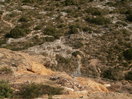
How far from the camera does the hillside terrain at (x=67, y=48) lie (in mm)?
13678

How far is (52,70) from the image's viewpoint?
832 inches

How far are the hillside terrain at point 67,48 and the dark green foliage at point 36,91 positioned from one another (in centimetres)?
5

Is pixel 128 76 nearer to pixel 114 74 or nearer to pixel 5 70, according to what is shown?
pixel 114 74

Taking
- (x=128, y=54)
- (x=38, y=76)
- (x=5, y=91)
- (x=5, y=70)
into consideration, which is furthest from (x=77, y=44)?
(x=5, y=91)

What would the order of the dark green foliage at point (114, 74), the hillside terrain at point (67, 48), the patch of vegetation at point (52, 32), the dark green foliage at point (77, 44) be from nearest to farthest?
1. the hillside terrain at point (67, 48)
2. the dark green foliage at point (114, 74)
3. the dark green foliage at point (77, 44)
4. the patch of vegetation at point (52, 32)

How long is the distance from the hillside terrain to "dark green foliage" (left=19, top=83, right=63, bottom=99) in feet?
0.15

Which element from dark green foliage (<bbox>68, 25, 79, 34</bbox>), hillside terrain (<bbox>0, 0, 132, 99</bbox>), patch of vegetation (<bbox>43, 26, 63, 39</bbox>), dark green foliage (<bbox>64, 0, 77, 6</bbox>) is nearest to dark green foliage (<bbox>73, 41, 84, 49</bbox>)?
hillside terrain (<bbox>0, 0, 132, 99</bbox>)

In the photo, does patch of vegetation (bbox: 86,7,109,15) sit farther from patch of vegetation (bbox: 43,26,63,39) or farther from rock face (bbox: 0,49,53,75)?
rock face (bbox: 0,49,53,75)

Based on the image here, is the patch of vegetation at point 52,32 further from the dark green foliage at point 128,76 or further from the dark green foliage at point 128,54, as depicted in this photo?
the dark green foliage at point 128,76

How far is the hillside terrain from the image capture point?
1368 centimetres

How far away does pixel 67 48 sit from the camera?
24672 mm

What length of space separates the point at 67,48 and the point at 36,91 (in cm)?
1350

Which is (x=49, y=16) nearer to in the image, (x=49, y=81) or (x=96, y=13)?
(x=96, y=13)

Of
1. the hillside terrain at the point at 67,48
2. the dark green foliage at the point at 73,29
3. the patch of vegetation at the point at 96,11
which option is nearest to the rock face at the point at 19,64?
the hillside terrain at the point at 67,48
